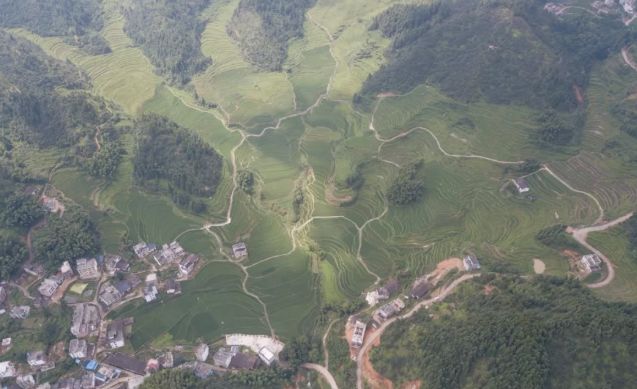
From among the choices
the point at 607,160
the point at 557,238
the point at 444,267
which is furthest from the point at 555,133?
the point at 444,267

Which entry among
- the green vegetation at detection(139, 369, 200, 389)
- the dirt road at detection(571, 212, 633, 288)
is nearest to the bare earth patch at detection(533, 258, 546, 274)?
the dirt road at detection(571, 212, 633, 288)

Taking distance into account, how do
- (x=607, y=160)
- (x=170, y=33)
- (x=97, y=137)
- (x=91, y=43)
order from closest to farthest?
1. (x=607, y=160)
2. (x=97, y=137)
3. (x=170, y=33)
4. (x=91, y=43)

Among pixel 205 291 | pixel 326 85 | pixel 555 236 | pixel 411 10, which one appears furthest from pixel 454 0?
pixel 205 291

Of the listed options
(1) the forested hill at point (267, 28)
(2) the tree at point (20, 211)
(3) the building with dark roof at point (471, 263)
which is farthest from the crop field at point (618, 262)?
(2) the tree at point (20, 211)

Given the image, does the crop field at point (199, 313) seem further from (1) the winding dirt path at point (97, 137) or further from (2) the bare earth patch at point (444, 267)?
(1) the winding dirt path at point (97, 137)

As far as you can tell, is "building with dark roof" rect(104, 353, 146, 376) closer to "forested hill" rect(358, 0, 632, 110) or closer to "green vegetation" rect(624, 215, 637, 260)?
"forested hill" rect(358, 0, 632, 110)

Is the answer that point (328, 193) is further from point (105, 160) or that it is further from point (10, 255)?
point (10, 255)

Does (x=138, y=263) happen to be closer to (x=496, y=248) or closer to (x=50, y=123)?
(x=50, y=123)
